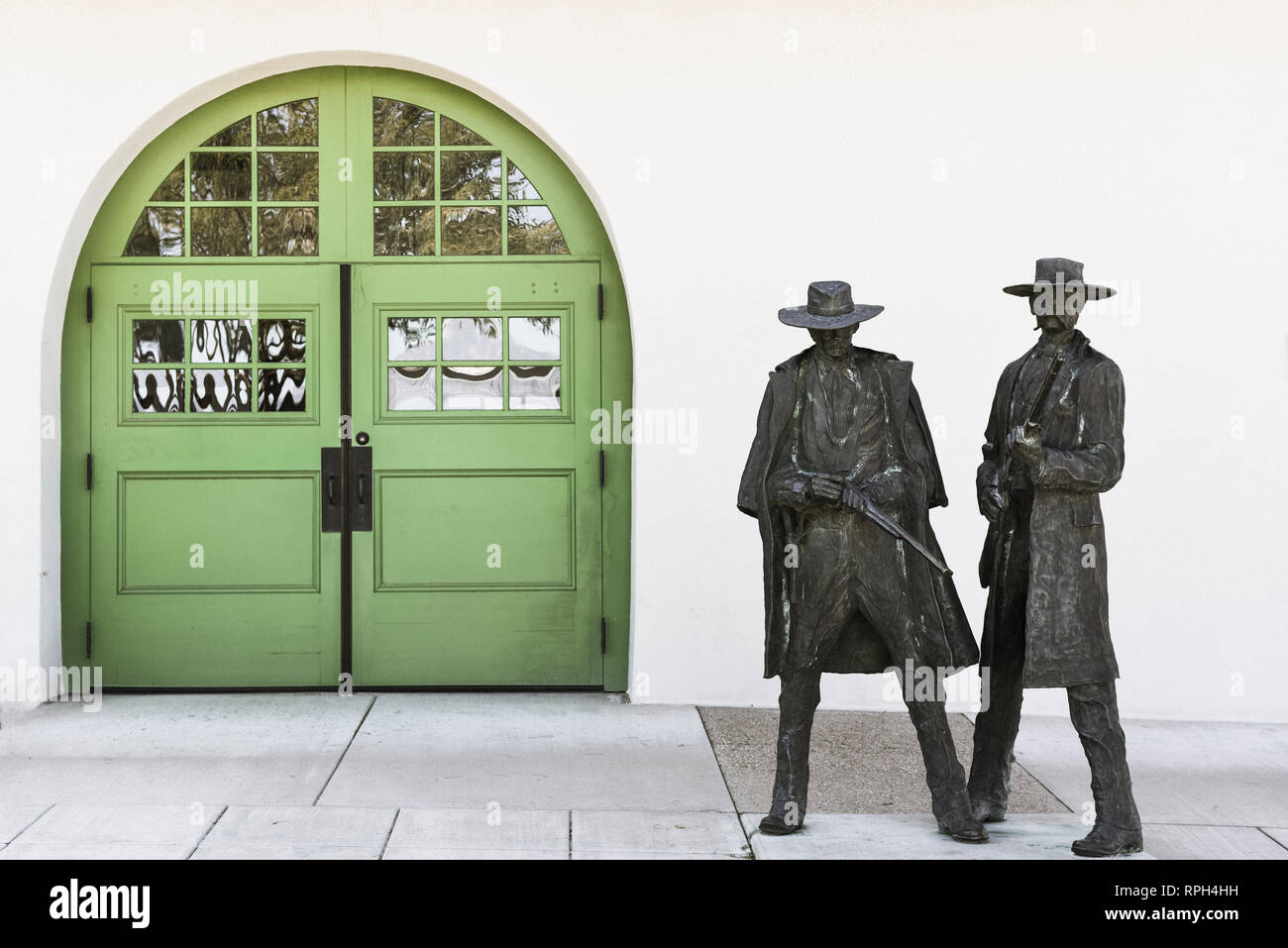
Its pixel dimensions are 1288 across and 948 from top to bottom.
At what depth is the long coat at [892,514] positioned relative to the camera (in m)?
4.38

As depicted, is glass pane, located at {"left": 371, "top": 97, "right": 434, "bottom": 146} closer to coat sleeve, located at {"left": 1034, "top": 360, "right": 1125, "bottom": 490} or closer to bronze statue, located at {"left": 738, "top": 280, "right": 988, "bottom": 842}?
bronze statue, located at {"left": 738, "top": 280, "right": 988, "bottom": 842}

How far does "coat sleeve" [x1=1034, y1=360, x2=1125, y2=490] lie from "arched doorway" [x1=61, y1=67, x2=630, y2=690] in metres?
2.89

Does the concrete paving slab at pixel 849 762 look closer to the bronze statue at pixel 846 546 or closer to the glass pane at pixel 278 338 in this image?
the bronze statue at pixel 846 546

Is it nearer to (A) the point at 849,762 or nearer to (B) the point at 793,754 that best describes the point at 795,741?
(B) the point at 793,754

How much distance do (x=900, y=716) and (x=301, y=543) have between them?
3.16 meters

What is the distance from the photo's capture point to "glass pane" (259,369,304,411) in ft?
21.7

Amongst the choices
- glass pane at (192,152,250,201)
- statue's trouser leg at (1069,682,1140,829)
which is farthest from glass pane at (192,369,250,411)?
statue's trouser leg at (1069,682,1140,829)

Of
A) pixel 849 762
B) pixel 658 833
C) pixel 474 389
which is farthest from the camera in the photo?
pixel 474 389

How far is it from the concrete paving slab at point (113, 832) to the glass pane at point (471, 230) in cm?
316

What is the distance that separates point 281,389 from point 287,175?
43.4 inches

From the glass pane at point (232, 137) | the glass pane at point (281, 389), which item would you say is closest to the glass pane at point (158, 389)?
the glass pane at point (281, 389)

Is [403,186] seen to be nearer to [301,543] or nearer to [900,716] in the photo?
[301,543]

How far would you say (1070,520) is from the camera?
13.9 ft

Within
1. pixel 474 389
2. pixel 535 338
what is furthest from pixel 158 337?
pixel 535 338
